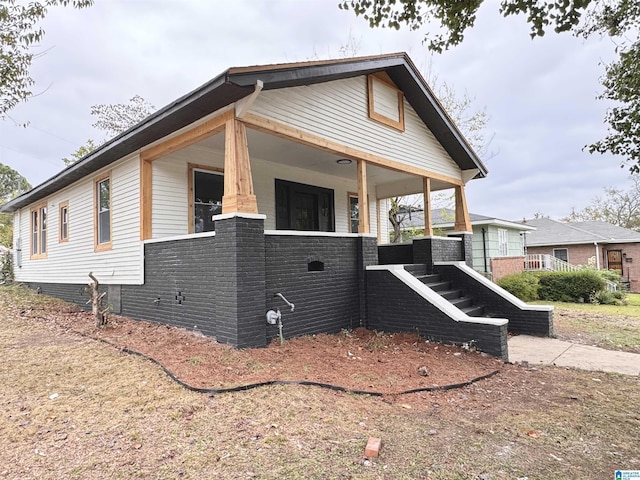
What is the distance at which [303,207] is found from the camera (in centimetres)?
995

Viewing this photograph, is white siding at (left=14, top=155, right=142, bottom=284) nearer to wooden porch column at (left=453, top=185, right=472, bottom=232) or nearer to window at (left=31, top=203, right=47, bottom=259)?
window at (left=31, top=203, right=47, bottom=259)

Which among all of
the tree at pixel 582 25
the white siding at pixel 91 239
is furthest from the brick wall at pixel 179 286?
the tree at pixel 582 25

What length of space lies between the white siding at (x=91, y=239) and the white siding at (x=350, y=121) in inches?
135

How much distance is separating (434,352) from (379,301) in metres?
1.68

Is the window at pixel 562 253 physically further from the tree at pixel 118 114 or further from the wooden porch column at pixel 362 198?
the tree at pixel 118 114

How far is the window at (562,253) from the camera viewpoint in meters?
25.1

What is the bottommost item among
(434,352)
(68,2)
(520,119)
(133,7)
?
(434,352)

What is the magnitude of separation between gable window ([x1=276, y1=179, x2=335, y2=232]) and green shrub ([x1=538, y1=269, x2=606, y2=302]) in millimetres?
10387

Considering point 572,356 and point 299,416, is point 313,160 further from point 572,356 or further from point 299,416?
point 299,416

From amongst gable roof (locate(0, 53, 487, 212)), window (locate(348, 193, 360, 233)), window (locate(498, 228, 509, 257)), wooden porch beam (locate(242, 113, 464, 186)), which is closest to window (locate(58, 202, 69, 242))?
gable roof (locate(0, 53, 487, 212))

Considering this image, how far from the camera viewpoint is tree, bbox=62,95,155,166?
2078 cm

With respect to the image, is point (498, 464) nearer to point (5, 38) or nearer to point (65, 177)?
point (5, 38)

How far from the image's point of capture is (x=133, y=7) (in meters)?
6.42

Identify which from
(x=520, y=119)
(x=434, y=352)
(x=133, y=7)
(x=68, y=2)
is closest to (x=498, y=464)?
(x=434, y=352)
